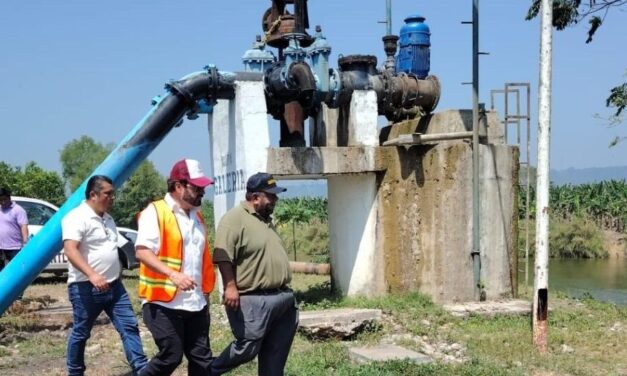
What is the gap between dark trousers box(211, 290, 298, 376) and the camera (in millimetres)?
5207

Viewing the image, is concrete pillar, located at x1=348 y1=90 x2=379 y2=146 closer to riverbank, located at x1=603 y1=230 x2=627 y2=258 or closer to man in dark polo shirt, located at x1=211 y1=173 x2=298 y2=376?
man in dark polo shirt, located at x1=211 y1=173 x2=298 y2=376

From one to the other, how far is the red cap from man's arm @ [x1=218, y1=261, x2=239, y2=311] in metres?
0.56

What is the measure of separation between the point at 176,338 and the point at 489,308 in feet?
17.9

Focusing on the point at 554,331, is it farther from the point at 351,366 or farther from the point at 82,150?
the point at 82,150

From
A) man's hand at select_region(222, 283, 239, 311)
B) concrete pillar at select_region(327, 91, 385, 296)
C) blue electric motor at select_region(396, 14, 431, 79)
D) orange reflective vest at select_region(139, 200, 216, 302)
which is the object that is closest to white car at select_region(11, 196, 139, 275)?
concrete pillar at select_region(327, 91, 385, 296)

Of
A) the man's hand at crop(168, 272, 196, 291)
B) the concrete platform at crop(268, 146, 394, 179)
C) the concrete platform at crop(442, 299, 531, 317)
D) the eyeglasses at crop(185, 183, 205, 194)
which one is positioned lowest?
the concrete platform at crop(442, 299, 531, 317)

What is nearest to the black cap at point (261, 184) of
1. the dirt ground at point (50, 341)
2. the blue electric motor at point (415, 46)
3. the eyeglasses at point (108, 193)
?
the eyeglasses at point (108, 193)

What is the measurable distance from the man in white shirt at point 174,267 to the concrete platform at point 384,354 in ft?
7.94

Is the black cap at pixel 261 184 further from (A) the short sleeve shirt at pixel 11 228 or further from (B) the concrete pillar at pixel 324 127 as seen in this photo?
(A) the short sleeve shirt at pixel 11 228

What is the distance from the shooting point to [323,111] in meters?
11.3

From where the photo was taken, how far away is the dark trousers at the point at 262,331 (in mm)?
5207

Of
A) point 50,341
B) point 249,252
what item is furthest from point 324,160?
point 249,252

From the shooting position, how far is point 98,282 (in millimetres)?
5676

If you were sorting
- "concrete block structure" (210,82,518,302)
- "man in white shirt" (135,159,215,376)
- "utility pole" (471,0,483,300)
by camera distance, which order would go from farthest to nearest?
"concrete block structure" (210,82,518,302) → "utility pole" (471,0,483,300) → "man in white shirt" (135,159,215,376)
